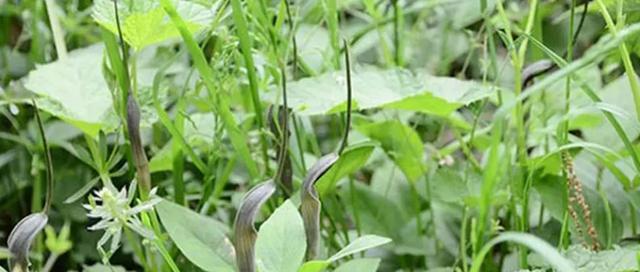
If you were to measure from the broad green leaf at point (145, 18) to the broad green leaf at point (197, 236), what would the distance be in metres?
0.14

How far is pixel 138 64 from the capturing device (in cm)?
125

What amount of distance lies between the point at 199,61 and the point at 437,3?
0.53 metres

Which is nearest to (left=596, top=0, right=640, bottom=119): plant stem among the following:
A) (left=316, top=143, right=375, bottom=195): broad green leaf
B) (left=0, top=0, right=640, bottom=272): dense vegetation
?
(left=0, top=0, right=640, bottom=272): dense vegetation

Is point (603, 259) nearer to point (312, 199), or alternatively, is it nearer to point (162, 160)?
point (312, 199)

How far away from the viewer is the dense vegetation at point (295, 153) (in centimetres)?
79

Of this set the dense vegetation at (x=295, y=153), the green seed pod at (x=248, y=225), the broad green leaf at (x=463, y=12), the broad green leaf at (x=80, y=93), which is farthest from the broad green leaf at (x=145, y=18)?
the broad green leaf at (x=463, y=12)

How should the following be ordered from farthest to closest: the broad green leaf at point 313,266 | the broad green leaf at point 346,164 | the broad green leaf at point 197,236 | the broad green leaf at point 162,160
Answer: the broad green leaf at point 162,160, the broad green leaf at point 346,164, the broad green leaf at point 197,236, the broad green leaf at point 313,266

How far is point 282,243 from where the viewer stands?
2.42ft

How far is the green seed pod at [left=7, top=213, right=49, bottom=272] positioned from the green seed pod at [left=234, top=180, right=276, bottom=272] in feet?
0.48

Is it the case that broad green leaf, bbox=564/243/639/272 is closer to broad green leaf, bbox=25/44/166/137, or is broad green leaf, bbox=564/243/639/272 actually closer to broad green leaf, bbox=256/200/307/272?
broad green leaf, bbox=256/200/307/272

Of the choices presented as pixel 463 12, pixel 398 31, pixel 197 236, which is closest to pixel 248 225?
pixel 197 236

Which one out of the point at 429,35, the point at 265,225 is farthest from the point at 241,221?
the point at 429,35

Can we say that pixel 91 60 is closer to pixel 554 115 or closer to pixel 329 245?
pixel 329 245

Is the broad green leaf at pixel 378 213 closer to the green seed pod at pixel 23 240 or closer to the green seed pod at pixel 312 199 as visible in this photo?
the green seed pod at pixel 312 199
